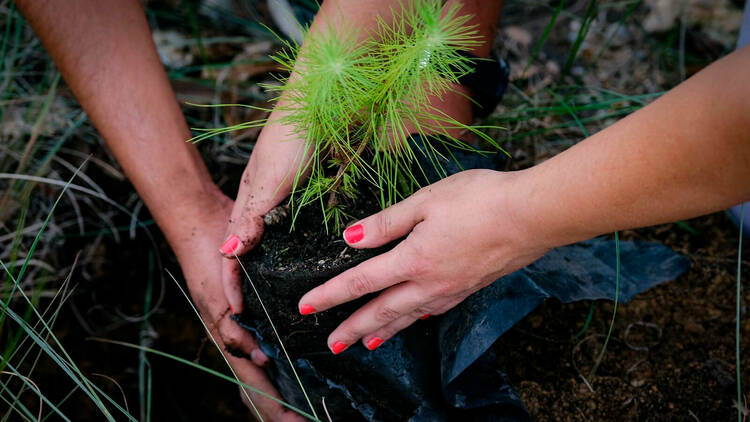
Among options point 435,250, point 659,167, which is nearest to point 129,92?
point 435,250

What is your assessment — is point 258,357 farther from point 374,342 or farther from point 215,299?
point 374,342

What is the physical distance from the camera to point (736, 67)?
0.54 metres

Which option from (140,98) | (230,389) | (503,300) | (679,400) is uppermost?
(140,98)

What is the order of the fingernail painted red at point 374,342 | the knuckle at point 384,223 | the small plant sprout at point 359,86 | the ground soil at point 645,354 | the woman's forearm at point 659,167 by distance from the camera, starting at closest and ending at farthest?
the woman's forearm at point 659,167, the small plant sprout at point 359,86, the knuckle at point 384,223, the fingernail painted red at point 374,342, the ground soil at point 645,354

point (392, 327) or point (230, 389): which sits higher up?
point (392, 327)

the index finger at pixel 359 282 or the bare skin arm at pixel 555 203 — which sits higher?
the bare skin arm at pixel 555 203

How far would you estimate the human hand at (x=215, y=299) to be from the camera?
119 centimetres

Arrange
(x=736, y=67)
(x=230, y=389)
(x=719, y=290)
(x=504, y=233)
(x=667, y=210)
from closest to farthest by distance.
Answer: (x=736, y=67)
(x=667, y=210)
(x=504, y=233)
(x=719, y=290)
(x=230, y=389)

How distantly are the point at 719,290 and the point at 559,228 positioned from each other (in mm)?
901

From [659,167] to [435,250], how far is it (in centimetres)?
35

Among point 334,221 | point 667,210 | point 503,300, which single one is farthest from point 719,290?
point 334,221

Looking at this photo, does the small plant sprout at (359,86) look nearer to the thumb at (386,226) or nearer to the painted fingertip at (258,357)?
the thumb at (386,226)

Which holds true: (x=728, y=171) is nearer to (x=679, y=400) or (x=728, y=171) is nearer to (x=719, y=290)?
(x=679, y=400)

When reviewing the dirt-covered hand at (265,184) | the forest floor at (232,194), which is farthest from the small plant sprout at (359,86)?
the forest floor at (232,194)
